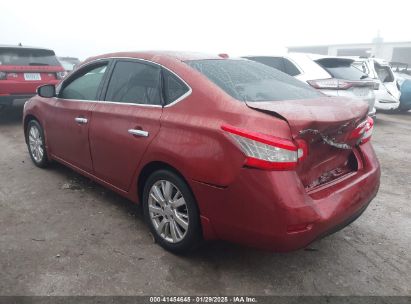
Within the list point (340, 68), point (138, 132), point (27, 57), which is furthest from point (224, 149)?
point (27, 57)

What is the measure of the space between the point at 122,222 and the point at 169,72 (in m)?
1.49

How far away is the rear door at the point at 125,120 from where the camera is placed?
9.71 feet

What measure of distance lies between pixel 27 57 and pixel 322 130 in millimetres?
6654

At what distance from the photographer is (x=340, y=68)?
6.95m

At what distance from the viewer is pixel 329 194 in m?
2.49

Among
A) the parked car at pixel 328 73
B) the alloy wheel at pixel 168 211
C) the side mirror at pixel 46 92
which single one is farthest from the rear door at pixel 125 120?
the parked car at pixel 328 73

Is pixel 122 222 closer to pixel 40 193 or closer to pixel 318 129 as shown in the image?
pixel 40 193

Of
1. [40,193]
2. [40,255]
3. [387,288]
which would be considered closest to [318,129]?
[387,288]

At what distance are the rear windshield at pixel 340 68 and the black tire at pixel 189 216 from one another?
4.93 metres

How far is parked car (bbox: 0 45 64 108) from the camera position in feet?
22.6

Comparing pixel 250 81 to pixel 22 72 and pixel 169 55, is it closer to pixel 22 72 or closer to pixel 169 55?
pixel 169 55

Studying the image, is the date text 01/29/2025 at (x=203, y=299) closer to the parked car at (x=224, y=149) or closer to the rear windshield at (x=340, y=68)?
the parked car at (x=224, y=149)

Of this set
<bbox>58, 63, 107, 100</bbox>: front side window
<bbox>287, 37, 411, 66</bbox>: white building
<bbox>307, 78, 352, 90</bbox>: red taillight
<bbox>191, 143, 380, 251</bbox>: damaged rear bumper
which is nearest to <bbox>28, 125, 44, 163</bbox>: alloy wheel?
<bbox>58, 63, 107, 100</bbox>: front side window

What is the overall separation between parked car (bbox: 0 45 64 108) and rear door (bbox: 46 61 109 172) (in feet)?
10.7
